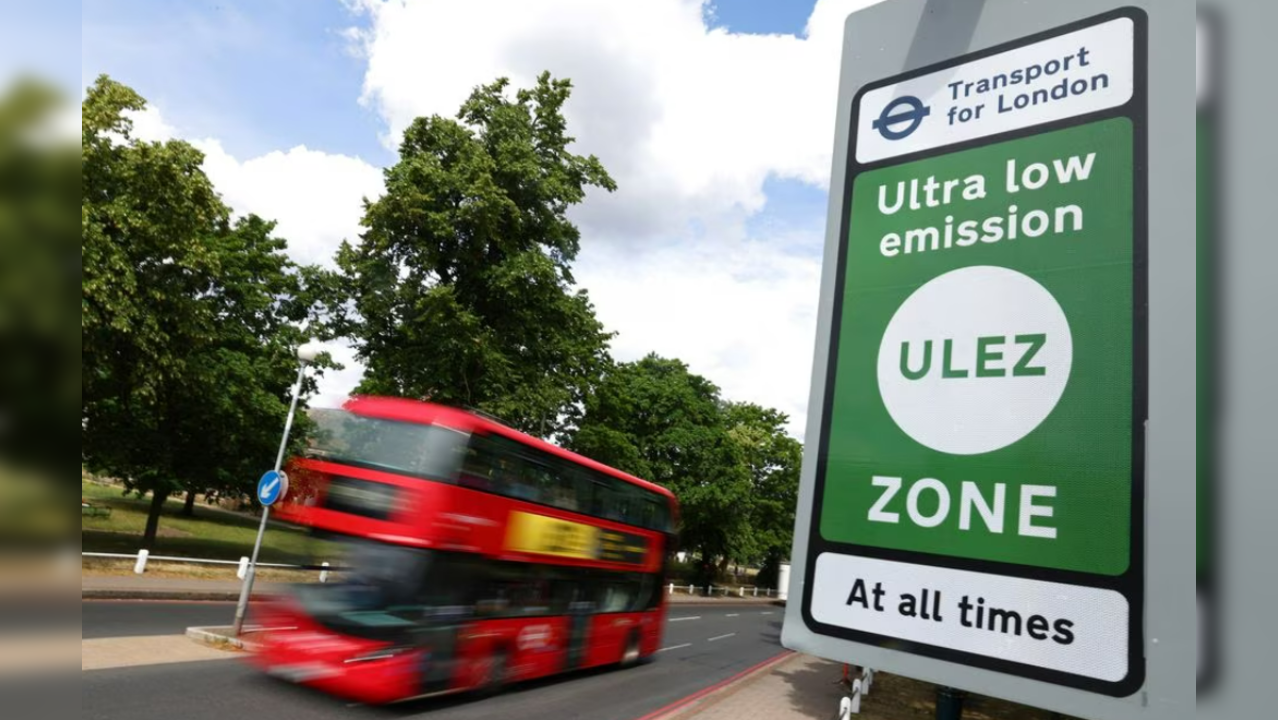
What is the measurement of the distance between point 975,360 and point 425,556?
30.0 ft

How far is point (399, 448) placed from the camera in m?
9.86

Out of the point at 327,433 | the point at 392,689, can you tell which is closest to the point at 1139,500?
the point at 392,689

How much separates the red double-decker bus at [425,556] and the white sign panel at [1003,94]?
8.88 m

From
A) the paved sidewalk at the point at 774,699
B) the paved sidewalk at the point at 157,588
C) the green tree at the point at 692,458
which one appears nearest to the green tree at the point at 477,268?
the paved sidewalk at the point at 157,588

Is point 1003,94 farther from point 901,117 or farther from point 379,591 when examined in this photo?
point 379,591

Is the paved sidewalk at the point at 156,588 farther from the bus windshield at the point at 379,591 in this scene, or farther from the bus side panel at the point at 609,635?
the bus side panel at the point at 609,635

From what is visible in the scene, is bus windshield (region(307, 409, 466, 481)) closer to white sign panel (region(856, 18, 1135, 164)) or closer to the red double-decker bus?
the red double-decker bus

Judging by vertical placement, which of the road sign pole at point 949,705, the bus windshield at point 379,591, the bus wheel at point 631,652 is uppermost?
the road sign pole at point 949,705

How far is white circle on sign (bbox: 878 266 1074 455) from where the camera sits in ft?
4.61

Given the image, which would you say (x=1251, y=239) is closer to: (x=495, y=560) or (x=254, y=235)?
(x=495, y=560)

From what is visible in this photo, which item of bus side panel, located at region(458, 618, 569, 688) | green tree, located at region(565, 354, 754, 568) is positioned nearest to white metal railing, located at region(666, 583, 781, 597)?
green tree, located at region(565, 354, 754, 568)

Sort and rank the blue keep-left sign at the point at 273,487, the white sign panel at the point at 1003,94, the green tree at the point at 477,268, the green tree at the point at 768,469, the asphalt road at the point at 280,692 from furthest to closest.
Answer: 1. the green tree at the point at 768,469
2. the green tree at the point at 477,268
3. the blue keep-left sign at the point at 273,487
4. the asphalt road at the point at 280,692
5. the white sign panel at the point at 1003,94

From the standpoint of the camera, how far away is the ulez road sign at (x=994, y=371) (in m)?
1.29

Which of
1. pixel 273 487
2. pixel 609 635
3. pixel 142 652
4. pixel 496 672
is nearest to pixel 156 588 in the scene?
pixel 142 652
